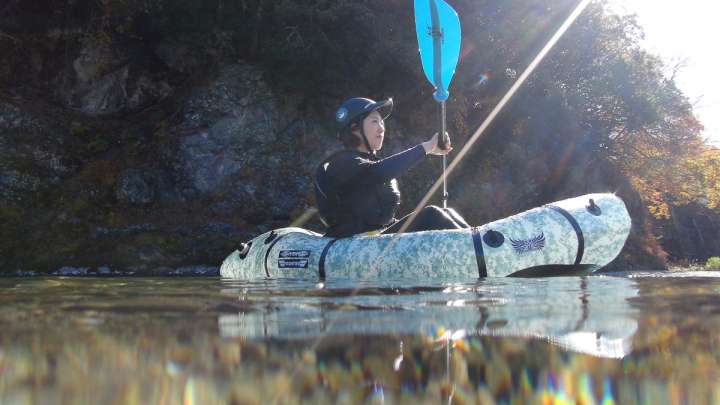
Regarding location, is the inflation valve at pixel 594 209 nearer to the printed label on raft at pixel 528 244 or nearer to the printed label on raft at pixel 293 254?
the printed label on raft at pixel 528 244

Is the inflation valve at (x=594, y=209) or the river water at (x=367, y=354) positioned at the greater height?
the inflation valve at (x=594, y=209)

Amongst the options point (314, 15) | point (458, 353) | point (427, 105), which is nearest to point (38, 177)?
point (314, 15)

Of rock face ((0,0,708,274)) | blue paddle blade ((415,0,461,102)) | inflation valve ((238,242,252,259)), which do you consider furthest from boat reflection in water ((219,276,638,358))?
rock face ((0,0,708,274))

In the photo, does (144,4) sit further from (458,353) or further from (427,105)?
(458,353)

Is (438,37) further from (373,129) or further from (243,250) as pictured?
(243,250)

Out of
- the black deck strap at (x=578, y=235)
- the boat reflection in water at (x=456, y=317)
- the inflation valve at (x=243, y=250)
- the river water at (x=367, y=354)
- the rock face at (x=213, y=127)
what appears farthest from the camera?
the rock face at (x=213, y=127)

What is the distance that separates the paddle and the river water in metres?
5.92

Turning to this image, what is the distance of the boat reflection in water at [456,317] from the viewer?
174 cm

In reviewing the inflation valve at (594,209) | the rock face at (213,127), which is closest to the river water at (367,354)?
the inflation valve at (594,209)

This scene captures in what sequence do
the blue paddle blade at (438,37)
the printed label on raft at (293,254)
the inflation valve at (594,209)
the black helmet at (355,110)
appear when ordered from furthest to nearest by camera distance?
1. the blue paddle blade at (438,37)
2. the black helmet at (355,110)
3. the printed label on raft at (293,254)
4. the inflation valve at (594,209)

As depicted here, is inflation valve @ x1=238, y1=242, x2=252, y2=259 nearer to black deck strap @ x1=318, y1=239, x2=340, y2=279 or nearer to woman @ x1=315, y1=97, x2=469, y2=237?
woman @ x1=315, y1=97, x2=469, y2=237

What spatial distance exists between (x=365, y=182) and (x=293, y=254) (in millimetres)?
1043

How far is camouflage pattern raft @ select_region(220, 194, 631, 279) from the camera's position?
5445mm

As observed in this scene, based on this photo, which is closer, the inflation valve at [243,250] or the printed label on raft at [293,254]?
the printed label on raft at [293,254]
